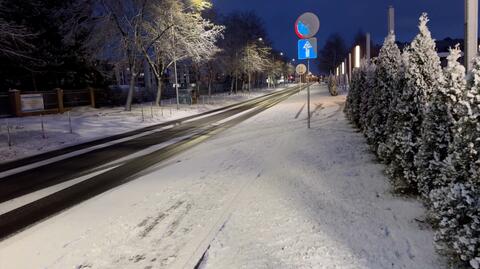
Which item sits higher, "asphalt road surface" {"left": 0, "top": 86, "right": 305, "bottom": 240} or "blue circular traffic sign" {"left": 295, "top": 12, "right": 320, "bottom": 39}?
"blue circular traffic sign" {"left": 295, "top": 12, "right": 320, "bottom": 39}

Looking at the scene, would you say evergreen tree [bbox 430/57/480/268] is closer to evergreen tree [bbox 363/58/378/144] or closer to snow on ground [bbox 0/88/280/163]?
evergreen tree [bbox 363/58/378/144]

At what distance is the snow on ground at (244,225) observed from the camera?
13.0 feet

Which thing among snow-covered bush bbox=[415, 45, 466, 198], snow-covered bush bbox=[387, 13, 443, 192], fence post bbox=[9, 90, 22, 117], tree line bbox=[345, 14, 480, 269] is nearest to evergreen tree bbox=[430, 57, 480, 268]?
tree line bbox=[345, 14, 480, 269]

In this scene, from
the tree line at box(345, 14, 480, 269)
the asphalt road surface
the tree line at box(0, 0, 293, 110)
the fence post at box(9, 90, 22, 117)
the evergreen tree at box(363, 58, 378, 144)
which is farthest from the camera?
the tree line at box(0, 0, 293, 110)

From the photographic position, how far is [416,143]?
5.16m

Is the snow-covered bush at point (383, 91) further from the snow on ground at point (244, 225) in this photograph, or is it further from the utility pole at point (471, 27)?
the utility pole at point (471, 27)

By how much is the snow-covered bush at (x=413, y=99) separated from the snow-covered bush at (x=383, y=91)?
70 cm

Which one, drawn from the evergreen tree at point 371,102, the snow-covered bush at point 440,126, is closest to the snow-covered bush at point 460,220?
the snow-covered bush at point 440,126

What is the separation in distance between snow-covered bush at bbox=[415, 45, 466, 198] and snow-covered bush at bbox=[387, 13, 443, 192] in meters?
0.57

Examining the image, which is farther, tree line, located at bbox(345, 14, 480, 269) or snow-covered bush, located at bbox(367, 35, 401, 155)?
snow-covered bush, located at bbox(367, 35, 401, 155)

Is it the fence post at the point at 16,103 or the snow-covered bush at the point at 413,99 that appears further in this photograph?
the fence post at the point at 16,103

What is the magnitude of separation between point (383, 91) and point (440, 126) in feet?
10.3

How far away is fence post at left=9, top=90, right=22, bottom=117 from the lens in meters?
24.0

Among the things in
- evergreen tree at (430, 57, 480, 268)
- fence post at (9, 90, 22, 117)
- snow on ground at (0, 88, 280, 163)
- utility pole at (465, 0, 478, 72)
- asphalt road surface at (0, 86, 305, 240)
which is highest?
utility pole at (465, 0, 478, 72)
